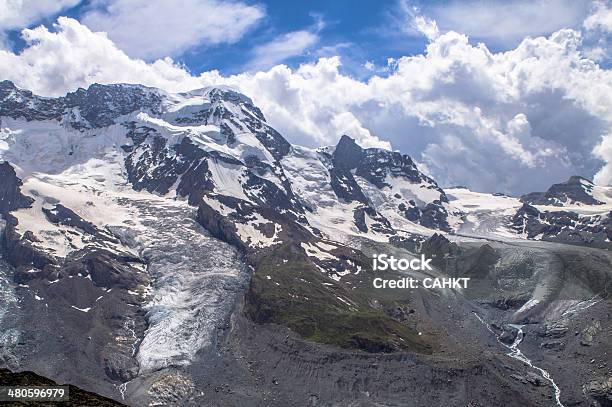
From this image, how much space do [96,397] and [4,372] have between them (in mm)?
11769

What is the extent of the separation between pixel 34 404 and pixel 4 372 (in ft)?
43.2

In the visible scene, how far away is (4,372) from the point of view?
8812 cm

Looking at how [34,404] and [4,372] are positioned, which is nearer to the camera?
[34,404]

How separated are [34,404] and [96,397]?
39.4 ft

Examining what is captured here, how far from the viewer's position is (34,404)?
77562mm

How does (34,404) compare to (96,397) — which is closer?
(34,404)

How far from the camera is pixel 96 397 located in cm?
8881
